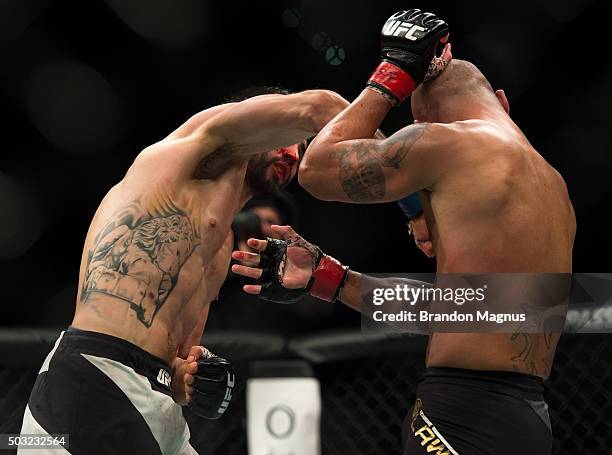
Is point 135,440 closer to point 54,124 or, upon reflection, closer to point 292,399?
point 292,399

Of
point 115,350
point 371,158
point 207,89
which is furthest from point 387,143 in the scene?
point 207,89

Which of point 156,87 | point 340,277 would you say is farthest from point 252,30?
point 340,277

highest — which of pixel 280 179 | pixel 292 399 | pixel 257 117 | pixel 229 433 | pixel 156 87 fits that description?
pixel 257 117

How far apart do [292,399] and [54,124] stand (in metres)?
1.81

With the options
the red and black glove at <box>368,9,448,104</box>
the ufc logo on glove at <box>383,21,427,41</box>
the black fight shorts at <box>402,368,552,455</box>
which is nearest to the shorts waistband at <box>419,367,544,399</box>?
the black fight shorts at <box>402,368,552,455</box>

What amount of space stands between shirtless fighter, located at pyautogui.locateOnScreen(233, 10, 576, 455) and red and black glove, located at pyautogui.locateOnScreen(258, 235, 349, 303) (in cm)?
30

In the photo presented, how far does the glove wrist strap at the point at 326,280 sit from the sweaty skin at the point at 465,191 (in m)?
0.30

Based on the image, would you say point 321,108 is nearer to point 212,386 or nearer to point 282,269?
point 282,269

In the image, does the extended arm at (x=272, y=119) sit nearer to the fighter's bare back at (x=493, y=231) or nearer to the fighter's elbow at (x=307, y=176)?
the fighter's elbow at (x=307, y=176)

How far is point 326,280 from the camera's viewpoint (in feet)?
5.66

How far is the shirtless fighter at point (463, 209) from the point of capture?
133 centimetres

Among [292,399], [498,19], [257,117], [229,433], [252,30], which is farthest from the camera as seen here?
[252,30]

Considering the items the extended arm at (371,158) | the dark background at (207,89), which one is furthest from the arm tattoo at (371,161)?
the dark background at (207,89)

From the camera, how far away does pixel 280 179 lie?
1876 millimetres
